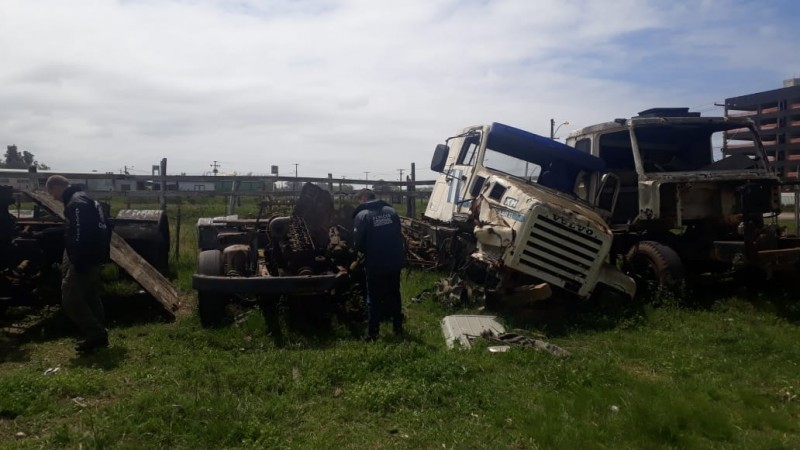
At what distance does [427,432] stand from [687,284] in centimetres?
519

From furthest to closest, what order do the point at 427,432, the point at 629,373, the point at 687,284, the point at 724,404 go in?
the point at 687,284 → the point at 629,373 → the point at 724,404 → the point at 427,432

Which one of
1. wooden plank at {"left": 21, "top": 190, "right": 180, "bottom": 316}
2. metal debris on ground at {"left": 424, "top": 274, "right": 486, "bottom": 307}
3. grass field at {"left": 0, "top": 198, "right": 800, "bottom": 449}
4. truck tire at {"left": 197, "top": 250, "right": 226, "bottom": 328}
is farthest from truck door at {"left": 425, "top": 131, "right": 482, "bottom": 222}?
wooden plank at {"left": 21, "top": 190, "right": 180, "bottom": 316}

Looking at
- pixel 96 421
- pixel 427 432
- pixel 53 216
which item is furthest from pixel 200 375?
pixel 53 216

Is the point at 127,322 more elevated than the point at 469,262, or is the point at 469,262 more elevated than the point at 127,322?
the point at 469,262

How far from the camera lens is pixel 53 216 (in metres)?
9.03

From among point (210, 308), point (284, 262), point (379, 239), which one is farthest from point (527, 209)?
point (210, 308)

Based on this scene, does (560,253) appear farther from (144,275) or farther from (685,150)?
(144,275)

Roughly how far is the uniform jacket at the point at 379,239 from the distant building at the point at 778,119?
33.7 ft

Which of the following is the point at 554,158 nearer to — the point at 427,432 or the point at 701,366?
the point at 701,366

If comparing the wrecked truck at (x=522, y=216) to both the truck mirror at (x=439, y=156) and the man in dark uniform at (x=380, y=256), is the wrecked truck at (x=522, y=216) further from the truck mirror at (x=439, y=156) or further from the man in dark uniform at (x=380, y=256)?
the man in dark uniform at (x=380, y=256)

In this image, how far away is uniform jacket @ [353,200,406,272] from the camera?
21.2 ft

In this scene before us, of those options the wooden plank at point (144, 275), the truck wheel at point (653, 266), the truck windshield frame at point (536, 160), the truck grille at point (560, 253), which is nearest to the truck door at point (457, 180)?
the truck windshield frame at point (536, 160)

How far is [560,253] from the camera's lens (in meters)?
7.07

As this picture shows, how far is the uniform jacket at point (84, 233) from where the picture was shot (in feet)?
19.2
